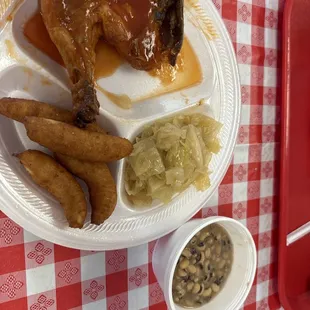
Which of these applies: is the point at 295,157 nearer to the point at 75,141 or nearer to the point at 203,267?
the point at 203,267

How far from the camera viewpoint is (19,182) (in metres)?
1.25

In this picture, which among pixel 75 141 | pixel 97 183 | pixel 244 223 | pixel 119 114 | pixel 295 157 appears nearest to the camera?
pixel 75 141

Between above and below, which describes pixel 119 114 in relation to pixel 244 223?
above

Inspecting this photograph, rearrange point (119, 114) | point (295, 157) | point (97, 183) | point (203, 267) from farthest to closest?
1. point (295, 157)
2. point (203, 267)
3. point (119, 114)
4. point (97, 183)

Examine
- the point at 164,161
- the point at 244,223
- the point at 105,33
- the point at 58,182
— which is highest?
the point at 105,33

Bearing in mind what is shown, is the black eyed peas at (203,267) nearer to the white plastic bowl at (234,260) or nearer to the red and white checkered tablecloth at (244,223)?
the white plastic bowl at (234,260)

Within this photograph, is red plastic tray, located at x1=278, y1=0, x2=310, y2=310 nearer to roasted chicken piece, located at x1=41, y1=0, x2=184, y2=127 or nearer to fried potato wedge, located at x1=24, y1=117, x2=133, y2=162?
roasted chicken piece, located at x1=41, y1=0, x2=184, y2=127

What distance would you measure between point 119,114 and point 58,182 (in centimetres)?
37

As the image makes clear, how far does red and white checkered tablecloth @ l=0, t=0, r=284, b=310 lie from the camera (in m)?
1.39

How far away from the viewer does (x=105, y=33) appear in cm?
133

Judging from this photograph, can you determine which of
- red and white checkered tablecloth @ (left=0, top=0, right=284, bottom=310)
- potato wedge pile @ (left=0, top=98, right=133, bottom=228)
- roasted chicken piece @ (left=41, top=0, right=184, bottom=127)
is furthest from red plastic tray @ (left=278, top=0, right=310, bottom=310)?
potato wedge pile @ (left=0, top=98, right=133, bottom=228)

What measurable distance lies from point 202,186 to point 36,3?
36.1 inches

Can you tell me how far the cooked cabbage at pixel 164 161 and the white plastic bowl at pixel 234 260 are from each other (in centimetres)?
15

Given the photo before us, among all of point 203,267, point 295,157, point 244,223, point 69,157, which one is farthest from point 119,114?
point 295,157
